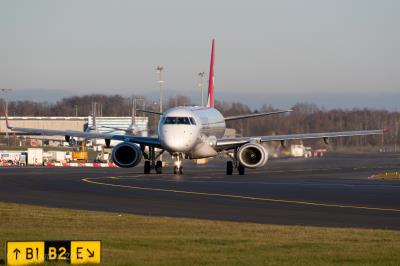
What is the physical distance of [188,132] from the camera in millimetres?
55344

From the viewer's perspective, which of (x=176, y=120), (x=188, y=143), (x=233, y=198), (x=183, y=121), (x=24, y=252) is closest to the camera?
(x=24, y=252)

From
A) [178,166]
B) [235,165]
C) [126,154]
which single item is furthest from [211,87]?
[178,166]

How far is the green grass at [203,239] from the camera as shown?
60.6 ft

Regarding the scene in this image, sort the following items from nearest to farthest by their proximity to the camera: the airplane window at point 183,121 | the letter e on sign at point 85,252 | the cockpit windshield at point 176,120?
the letter e on sign at point 85,252, the cockpit windshield at point 176,120, the airplane window at point 183,121

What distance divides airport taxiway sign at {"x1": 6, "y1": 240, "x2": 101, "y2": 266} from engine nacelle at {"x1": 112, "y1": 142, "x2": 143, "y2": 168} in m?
41.4

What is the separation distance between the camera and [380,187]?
4294 centimetres

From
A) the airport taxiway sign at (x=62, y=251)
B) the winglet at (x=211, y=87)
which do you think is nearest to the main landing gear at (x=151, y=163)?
the winglet at (x=211, y=87)

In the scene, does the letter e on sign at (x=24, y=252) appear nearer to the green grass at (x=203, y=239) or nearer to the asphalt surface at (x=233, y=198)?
the green grass at (x=203, y=239)

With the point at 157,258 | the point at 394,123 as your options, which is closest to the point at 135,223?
the point at 157,258

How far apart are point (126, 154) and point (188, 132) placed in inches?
214

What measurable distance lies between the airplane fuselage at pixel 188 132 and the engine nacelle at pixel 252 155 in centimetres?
210

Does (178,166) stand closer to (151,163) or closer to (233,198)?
(151,163)

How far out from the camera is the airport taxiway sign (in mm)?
16891

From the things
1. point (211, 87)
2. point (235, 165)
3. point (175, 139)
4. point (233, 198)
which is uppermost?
point (211, 87)
